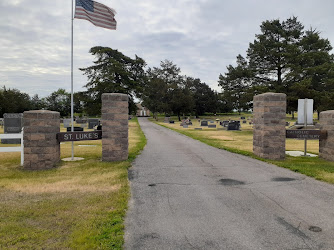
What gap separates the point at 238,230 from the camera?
387 cm

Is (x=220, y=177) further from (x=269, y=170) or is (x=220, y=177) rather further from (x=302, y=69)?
(x=302, y=69)

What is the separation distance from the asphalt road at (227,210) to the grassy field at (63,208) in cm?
33

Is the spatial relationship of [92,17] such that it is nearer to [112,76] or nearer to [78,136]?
[78,136]

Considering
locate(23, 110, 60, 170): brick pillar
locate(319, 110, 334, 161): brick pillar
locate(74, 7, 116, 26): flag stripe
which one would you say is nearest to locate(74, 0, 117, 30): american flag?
locate(74, 7, 116, 26): flag stripe

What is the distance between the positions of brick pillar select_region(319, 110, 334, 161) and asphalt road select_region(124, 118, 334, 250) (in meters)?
3.54

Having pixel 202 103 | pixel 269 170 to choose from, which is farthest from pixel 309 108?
pixel 202 103

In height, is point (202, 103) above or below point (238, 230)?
above

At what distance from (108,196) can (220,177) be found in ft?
11.0

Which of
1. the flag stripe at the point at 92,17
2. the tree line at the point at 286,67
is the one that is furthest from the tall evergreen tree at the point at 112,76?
the flag stripe at the point at 92,17

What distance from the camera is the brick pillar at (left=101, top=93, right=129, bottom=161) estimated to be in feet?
31.9

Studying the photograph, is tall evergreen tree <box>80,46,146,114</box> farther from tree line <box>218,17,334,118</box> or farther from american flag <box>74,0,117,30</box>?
american flag <box>74,0,117,30</box>

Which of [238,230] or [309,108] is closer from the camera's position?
[238,230]

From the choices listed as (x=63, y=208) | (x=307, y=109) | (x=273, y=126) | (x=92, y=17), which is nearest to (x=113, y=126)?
(x=92, y=17)

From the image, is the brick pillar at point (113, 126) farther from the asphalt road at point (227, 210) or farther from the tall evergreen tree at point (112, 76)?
the tall evergreen tree at point (112, 76)
